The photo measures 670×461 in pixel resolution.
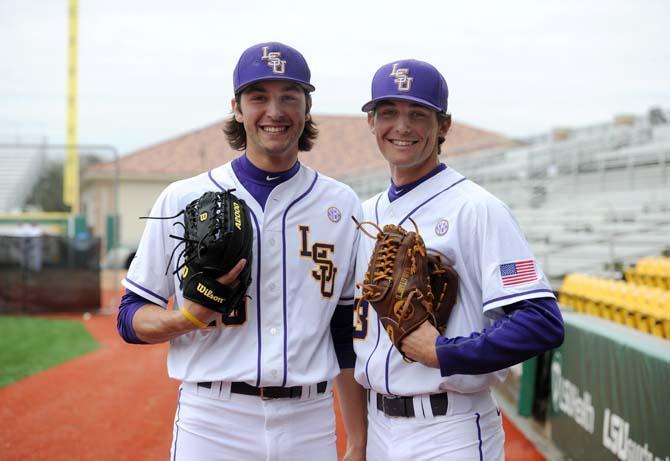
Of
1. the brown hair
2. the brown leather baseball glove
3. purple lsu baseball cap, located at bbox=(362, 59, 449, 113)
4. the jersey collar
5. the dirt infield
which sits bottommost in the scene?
the dirt infield

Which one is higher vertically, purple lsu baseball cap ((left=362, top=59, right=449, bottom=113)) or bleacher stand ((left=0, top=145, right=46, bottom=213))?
purple lsu baseball cap ((left=362, top=59, right=449, bottom=113))

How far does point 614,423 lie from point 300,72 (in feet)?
8.74

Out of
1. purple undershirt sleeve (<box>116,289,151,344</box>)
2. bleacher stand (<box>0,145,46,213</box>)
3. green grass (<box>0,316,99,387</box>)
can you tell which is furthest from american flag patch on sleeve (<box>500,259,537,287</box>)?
bleacher stand (<box>0,145,46,213</box>)

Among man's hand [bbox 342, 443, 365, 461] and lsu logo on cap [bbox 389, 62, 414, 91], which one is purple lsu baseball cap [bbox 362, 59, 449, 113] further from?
man's hand [bbox 342, 443, 365, 461]

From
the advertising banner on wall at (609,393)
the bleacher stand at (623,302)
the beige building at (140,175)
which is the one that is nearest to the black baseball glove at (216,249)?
the advertising banner on wall at (609,393)

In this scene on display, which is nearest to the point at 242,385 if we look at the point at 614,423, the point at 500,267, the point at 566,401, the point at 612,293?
the point at 500,267

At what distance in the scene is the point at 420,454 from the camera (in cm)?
217

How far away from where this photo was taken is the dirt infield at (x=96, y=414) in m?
5.21

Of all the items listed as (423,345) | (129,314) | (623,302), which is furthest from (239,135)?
(623,302)

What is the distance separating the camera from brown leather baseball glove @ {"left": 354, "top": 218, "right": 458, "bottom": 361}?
210cm

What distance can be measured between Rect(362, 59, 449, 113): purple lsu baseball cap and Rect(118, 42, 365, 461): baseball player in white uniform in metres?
0.25

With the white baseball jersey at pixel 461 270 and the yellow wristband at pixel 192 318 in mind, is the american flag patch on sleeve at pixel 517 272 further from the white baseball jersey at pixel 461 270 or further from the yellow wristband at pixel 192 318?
the yellow wristband at pixel 192 318

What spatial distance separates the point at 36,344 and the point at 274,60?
897cm

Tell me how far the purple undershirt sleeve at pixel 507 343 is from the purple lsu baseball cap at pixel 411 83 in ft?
2.36
